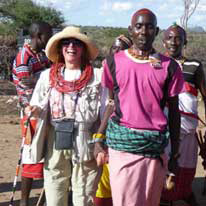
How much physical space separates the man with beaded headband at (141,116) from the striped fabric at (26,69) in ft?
5.38

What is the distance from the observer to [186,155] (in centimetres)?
518

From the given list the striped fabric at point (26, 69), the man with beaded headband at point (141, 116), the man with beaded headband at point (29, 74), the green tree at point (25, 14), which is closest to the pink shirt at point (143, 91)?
the man with beaded headband at point (141, 116)

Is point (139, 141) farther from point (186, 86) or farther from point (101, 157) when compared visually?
point (186, 86)

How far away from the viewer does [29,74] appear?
491 cm

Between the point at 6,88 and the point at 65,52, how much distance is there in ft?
37.8

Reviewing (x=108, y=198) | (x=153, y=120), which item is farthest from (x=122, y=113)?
(x=108, y=198)

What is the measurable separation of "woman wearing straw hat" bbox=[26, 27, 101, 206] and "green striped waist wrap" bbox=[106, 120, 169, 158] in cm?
64

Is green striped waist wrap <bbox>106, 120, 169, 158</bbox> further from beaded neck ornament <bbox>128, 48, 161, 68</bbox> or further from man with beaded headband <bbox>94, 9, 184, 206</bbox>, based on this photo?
beaded neck ornament <bbox>128, 48, 161, 68</bbox>

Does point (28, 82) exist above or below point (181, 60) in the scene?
below

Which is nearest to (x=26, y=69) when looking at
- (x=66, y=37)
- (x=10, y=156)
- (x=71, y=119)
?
(x=66, y=37)

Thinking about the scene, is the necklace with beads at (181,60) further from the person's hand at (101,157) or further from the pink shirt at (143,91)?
the person's hand at (101,157)

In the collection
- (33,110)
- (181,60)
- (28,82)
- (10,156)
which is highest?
(181,60)

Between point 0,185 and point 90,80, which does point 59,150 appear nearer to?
point 90,80

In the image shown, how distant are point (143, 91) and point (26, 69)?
1.98 meters
